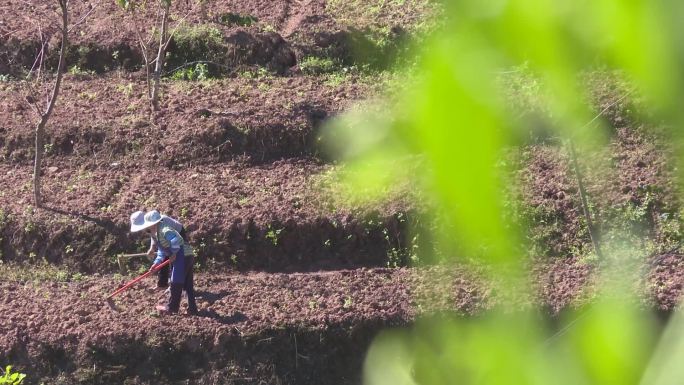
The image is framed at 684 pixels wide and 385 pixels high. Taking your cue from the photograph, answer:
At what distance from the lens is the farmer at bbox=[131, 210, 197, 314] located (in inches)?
279

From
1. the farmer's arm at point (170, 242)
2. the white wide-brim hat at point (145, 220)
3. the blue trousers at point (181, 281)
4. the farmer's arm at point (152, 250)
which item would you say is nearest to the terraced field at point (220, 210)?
the blue trousers at point (181, 281)

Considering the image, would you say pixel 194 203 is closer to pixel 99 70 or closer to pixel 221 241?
pixel 221 241

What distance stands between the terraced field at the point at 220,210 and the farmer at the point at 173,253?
0.17m

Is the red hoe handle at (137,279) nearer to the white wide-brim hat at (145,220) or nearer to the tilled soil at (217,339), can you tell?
the tilled soil at (217,339)

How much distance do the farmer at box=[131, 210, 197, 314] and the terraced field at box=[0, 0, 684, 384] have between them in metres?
0.17

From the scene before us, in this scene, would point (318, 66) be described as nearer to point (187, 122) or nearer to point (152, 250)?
point (187, 122)

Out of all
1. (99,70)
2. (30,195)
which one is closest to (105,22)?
(99,70)

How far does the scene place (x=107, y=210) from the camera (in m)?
8.86

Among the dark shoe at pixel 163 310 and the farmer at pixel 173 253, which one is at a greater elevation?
the farmer at pixel 173 253

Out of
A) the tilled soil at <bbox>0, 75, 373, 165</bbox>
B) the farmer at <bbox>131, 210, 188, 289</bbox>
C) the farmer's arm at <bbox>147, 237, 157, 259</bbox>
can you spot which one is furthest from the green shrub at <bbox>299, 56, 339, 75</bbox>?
the farmer's arm at <bbox>147, 237, 157, 259</bbox>

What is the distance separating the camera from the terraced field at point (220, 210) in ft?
23.9

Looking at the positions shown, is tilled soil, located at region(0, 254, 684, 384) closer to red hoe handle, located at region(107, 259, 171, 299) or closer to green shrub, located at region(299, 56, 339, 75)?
red hoe handle, located at region(107, 259, 171, 299)

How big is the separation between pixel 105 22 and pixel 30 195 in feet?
9.96

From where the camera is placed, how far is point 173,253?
23.2 ft
